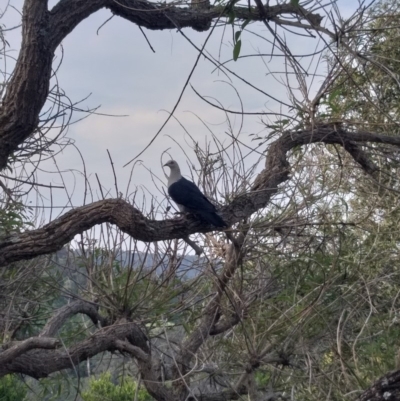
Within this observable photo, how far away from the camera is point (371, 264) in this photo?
183 inches

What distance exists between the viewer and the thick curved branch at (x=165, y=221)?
113 inches

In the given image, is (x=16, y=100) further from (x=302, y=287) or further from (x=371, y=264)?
(x=371, y=264)

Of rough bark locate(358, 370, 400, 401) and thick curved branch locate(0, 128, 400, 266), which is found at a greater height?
thick curved branch locate(0, 128, 400, 266)

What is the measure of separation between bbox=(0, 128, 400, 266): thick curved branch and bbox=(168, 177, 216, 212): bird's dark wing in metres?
0.09

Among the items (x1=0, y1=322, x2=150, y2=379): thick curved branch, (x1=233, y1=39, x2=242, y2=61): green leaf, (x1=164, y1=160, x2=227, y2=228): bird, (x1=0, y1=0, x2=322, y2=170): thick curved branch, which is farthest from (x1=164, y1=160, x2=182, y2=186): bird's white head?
(x1=233, y1=39, x2=242, y2=61): green leaf

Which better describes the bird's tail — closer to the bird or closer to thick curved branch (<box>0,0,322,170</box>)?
the bird

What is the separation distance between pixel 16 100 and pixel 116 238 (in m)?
1.30

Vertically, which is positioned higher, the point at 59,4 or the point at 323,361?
the point at 59,4

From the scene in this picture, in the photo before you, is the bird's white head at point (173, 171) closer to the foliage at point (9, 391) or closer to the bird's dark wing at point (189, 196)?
the bird's dark wing at point (189, 196)

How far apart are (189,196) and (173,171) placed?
82cm

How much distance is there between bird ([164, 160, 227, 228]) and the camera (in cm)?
335

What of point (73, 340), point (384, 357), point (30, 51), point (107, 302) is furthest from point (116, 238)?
point (384, 357)

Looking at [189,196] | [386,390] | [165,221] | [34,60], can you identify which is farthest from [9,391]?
[386,390]

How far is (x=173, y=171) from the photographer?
4469 mm
